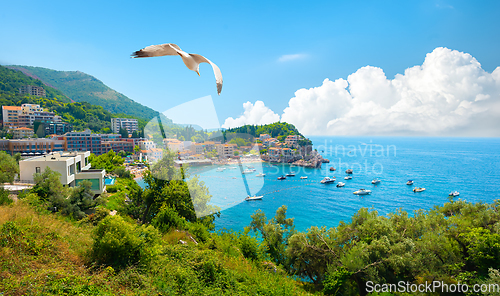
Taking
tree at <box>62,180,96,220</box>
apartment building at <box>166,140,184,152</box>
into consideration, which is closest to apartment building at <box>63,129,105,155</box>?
tree at <box>62,180,96,220</box>

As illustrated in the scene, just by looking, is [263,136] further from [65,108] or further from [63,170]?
[65,108]

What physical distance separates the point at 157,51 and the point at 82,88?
3796 inches

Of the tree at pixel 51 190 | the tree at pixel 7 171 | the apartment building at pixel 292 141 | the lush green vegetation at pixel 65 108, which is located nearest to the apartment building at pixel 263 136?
the apartment building at pixel 292 141

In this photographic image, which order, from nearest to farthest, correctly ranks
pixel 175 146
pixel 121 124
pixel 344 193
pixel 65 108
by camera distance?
1. pixel 175 146
2. pixel 344 193
3. pixel 65 108
4. pixel 121 124

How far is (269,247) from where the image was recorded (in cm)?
883

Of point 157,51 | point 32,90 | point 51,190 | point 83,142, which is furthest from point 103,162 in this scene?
point 32,90

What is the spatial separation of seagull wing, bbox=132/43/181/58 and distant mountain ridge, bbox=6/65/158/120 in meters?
60.9

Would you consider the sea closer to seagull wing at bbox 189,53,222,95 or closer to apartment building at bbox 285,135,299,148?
apartment building at bbox 285,135,299,148

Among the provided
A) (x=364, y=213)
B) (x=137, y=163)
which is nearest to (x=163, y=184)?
(x=364, y=213)

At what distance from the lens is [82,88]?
75.8 meters

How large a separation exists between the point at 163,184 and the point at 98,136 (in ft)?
119

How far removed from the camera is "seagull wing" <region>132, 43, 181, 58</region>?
82cm

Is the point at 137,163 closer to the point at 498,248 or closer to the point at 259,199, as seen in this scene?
the point at 259,199

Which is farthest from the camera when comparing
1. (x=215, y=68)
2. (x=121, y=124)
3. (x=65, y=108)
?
(x=121, y=124)
